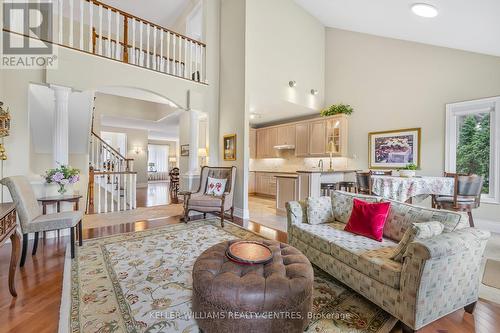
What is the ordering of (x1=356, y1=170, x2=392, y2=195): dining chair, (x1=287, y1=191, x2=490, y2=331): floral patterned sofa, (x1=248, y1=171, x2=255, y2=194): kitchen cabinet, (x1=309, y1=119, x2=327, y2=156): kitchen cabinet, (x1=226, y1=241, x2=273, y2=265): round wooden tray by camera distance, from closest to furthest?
(x1=287, y1=191, x2=490, y2=331): floral patterned sofa < (x1=226, y1=241, x2=273, y2=265): round wooden tray < (x1=356, y1=170, x2=392, y2=195): dining chair < (x1=309, y1=119, x2=327, y2=156): kitchen cabinet < (x1=248, y1=171, x2=255, y2=194): kitchen cabinet

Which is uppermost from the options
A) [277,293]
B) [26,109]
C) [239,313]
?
[26,109]

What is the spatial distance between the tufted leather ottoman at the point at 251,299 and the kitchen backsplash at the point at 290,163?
5.49m

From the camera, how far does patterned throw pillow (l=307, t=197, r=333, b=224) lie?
2.73 m

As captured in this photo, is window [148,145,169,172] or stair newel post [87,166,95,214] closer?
stair newel post [87,166,95,214]

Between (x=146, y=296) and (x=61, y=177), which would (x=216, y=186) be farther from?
(x=146, y=296)

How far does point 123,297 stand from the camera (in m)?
1.91

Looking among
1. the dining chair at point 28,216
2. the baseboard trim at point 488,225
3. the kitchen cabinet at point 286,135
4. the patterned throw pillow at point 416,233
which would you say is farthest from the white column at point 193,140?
the baseboard trim at point 488,225

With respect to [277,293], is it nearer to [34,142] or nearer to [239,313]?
[239,313]

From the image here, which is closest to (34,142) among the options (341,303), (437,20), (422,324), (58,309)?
(58,309)

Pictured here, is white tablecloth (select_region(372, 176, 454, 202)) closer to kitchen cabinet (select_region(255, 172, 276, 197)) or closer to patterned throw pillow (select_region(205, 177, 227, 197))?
patterned throw pillow (select_region(205, 177, 227, 197))

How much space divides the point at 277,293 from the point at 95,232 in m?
3.52

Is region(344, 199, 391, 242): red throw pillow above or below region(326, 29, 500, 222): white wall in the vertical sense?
below

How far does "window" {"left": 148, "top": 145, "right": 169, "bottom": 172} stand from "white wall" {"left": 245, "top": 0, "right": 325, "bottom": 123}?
929 cm

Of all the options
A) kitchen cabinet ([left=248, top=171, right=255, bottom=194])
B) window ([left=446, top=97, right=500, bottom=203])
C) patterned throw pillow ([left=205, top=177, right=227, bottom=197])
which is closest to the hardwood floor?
patterned throw pillow ([left=205, top=177, right=227, bottom=197])
